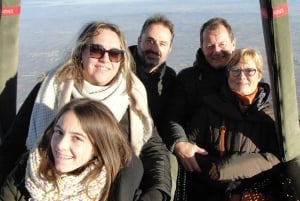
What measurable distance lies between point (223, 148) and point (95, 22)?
1.08 meters

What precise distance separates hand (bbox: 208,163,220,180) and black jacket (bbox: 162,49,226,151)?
1.27ft

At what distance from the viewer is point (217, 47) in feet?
10.3

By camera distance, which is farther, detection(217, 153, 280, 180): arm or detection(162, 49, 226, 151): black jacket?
detection(162, 49, 226, 151): black jacket

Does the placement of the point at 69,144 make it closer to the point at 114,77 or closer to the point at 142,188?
the point at 142,188

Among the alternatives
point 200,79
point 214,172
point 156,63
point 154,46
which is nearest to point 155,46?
point 154,46

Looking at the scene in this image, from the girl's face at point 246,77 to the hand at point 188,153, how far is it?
43 centimetres

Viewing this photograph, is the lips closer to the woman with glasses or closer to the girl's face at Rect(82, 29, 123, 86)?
the girl's face at Rect(82, 29, 123, 86)

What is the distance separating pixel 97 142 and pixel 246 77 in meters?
1.12

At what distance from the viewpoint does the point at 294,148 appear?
106 inches

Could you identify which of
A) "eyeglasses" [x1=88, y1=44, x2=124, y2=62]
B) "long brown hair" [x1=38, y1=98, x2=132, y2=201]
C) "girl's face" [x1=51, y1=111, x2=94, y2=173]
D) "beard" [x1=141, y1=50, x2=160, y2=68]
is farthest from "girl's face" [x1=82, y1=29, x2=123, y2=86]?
"beard" [x1=141, y1=50, x2=160, y2=68]

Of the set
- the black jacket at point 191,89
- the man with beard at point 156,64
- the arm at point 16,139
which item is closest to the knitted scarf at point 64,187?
the arm at point 16,139

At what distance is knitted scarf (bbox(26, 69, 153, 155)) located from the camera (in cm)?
251

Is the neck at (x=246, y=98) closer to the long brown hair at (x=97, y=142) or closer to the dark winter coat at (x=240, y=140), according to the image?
the dark winter coat at (x=240, y=140)

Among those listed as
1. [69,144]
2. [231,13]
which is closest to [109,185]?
[69,144]
